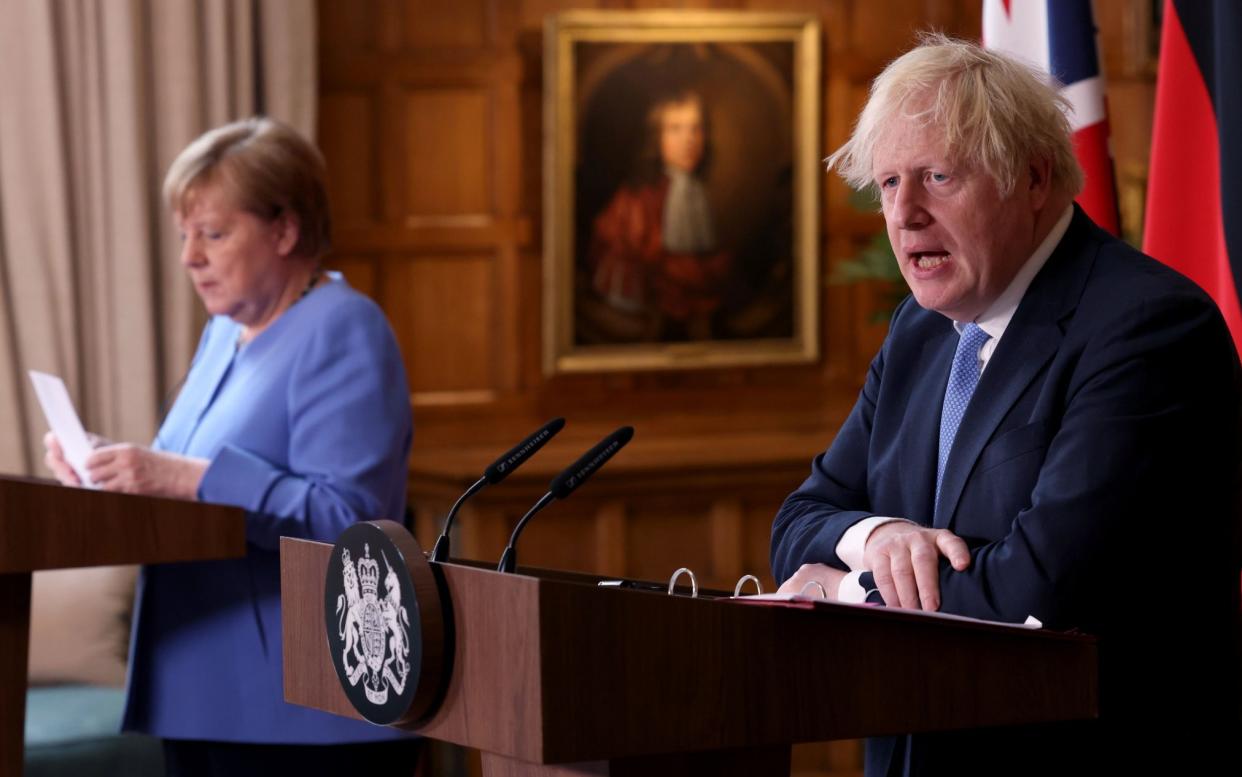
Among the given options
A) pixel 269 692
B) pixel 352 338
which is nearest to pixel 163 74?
pixel 352 338

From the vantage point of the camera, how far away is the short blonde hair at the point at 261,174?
3688 millimetres

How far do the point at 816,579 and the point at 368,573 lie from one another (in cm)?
71

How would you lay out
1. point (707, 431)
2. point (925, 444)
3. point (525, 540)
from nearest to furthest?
1. point (925, 444)
2. point (525, 540)
3. point (707, 431)

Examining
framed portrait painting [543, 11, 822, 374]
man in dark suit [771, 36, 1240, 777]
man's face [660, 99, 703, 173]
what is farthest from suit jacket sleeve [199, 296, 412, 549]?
man's face [660, 99, 703, 173]

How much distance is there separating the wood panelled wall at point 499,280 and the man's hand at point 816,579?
427cm

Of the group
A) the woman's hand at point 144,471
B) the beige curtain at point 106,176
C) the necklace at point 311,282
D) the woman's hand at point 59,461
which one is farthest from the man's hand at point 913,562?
the beige curtain at point 106,176

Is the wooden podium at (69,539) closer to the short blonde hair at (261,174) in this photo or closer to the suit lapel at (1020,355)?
the short blonde hair at (261,174)

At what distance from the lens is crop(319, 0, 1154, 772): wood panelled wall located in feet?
22.6

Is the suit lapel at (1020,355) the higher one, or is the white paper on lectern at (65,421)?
the suit lapel at (1020,355)

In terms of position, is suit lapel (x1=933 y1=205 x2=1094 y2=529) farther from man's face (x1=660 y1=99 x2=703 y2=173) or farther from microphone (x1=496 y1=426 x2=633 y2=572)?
man's face (x1=660 y1=99 x2=703 y2=173)

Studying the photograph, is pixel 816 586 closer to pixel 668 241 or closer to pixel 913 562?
pixel 913 562

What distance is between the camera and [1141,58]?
25.1 ft

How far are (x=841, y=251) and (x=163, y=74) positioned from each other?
3038 millimetres

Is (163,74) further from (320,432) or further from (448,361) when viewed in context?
(320,432)
